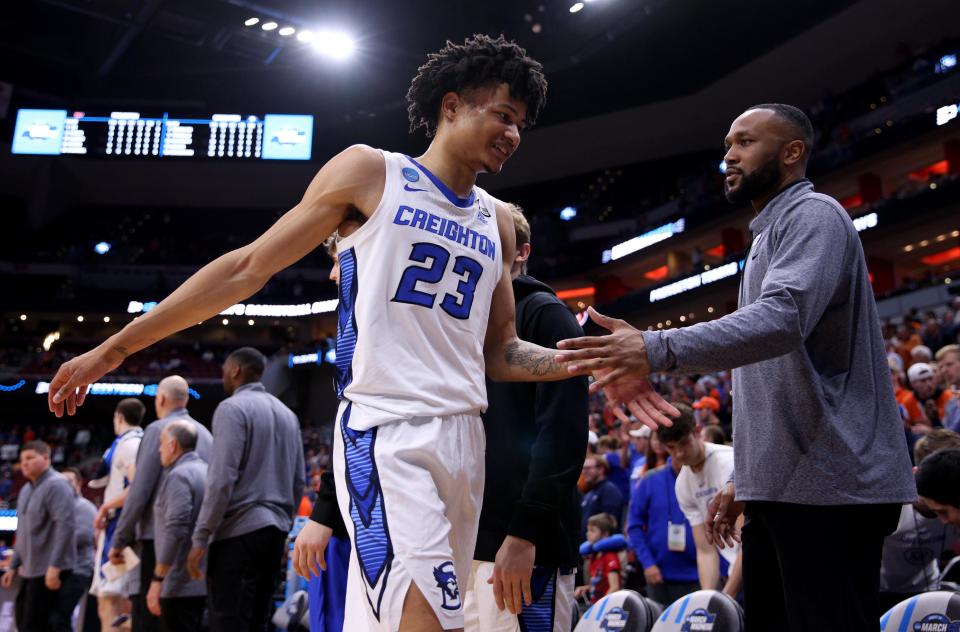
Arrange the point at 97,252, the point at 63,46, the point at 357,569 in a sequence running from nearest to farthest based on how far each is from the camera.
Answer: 1. the point at 357,569
2. the point at 63,46
3. the point at 97,252

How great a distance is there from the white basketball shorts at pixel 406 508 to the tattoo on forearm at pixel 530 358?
0.34 metres

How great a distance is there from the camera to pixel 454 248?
249 cm

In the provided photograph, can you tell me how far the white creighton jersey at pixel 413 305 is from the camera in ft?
7.55

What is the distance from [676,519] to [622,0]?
796 inches

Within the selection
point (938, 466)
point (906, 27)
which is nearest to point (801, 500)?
point (938, 466)

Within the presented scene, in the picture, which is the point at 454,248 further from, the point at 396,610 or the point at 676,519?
the point at 676,519

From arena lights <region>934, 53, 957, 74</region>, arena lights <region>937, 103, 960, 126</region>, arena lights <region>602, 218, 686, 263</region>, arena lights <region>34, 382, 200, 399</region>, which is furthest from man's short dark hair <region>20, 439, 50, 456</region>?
arena lights <region>34, 382, 200, 399</region>

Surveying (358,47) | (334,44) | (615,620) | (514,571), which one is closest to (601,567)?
(615,620)

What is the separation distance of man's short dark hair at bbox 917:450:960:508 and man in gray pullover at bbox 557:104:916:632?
120cm

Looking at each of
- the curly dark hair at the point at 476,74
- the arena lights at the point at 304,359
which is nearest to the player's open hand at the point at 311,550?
the curly dark hair at the point at 476,74

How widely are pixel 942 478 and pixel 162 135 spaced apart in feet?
79.9

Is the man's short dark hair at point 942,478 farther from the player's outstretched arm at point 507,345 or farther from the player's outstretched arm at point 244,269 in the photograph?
the player's outstretched arm at point 244,269

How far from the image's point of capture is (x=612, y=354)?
86.0 inches

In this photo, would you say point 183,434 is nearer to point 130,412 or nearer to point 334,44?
point 130,412
